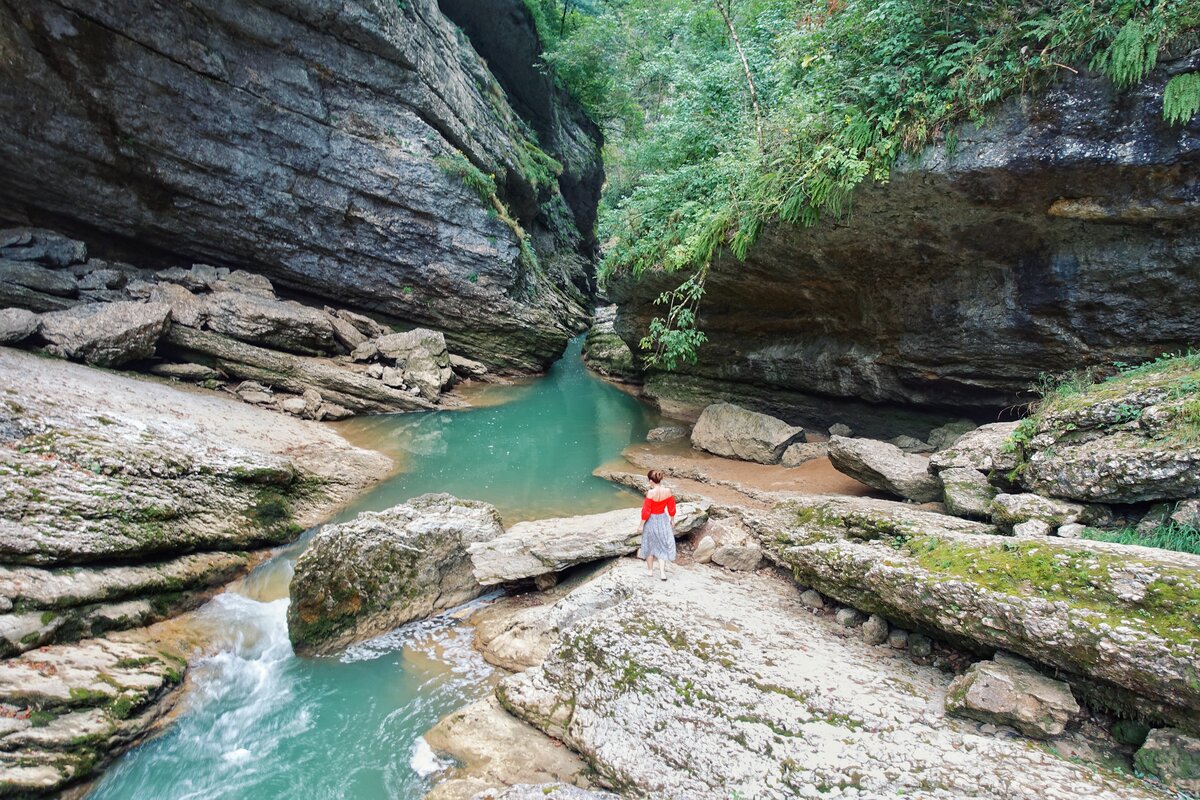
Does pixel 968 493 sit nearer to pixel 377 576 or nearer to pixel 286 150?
pixel 377 576

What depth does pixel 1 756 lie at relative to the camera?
439 cm

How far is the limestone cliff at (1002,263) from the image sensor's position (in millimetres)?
6797

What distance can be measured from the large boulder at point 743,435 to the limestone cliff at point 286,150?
9.72 m

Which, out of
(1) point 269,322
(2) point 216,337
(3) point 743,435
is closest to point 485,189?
(1) point 269,322

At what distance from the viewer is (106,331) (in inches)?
484

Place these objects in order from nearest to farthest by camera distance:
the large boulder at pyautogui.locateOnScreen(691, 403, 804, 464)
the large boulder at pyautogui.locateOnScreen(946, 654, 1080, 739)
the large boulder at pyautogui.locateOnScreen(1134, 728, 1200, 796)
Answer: the large boulder at pyautogui.locateOnScreen(1134, 728, 1200, 796) < the large boulder at pyautogui.locateOnScreen(946, 654, 1080, 739) < the large boulder at pyautogui.locateOnScreen(691, 403, 804, 464)

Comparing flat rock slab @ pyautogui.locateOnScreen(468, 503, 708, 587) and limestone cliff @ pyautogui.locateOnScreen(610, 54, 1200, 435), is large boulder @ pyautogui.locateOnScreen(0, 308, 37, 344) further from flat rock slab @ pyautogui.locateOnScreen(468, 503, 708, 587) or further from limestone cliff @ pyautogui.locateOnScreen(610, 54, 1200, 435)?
limestone cliff @ pyautogui.locateOnScreen(610, 54, 1200, 435)

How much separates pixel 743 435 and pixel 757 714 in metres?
8.36

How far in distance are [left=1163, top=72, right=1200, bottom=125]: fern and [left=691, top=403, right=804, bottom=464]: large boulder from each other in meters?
7.38

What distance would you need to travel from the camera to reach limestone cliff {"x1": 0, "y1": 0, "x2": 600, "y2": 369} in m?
13.4

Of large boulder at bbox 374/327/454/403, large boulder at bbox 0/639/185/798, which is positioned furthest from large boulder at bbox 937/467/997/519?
large boulder at bbox 374/327/454/403

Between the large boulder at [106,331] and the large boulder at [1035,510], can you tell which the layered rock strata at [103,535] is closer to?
the large boulder at [106,331]

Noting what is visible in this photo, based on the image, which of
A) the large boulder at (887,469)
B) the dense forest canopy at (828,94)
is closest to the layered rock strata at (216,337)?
the dense forest canopy at (828,94)

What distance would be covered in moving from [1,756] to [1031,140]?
12.0 meters
